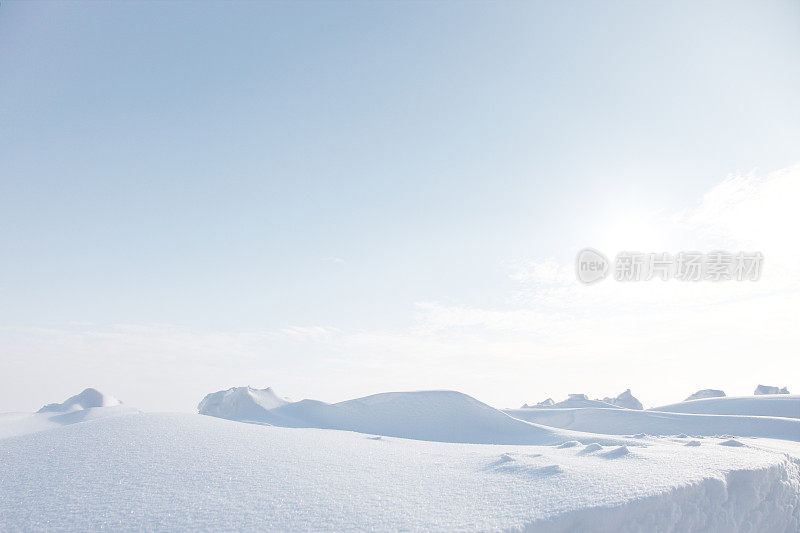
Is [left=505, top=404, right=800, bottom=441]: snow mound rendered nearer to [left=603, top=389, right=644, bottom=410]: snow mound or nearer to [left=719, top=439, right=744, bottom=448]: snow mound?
[left=719, top=439, right=744, bottom=448]: snow mound

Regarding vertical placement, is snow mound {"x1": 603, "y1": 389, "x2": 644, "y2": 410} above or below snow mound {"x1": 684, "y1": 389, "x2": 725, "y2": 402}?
below

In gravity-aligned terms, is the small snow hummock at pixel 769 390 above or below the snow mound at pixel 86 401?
above

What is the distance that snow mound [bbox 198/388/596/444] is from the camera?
1530 cm

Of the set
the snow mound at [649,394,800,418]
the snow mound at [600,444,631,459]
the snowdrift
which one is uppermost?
the snow mound at [600,444,631,459]

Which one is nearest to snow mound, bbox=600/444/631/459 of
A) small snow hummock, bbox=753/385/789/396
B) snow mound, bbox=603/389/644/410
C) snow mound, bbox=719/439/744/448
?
snow mound, bbox=719/439/744/448

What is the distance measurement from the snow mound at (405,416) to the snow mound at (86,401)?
11.0 m

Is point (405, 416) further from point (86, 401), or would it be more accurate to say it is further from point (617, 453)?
point (86, 401)

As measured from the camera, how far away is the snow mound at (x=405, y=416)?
50.2 ft

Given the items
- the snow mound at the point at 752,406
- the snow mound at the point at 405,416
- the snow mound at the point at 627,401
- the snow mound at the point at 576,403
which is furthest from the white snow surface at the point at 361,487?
the snow mound at the point at 627,401

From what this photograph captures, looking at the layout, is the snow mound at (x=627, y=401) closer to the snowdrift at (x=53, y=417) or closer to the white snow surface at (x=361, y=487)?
the white snow surface at (x=361, y=487)

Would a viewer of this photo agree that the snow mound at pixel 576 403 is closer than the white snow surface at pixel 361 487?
No

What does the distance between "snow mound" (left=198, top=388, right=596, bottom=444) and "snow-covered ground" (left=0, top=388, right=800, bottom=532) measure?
20.2ft

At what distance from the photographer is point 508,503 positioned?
16.8 ft

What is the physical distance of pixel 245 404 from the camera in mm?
21891
